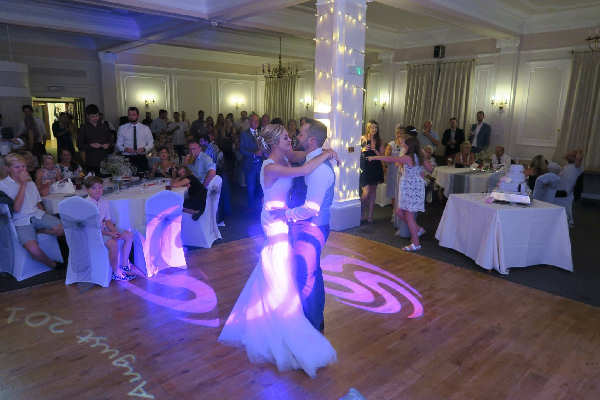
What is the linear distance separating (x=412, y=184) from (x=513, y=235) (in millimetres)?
1230

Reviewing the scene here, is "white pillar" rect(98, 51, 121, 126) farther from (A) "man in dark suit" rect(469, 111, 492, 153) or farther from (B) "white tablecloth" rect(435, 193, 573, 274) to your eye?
(B) "white tablecloth" rect(435, 193, 573, 274)

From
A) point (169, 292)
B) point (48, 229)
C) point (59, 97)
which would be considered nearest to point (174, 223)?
point (169, 292)

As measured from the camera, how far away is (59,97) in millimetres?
10977

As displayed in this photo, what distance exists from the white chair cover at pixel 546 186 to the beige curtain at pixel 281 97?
30.8 feet

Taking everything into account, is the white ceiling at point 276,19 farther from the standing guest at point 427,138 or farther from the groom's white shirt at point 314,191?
the groom's white shirt at point 314,191

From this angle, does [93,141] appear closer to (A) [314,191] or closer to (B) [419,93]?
(A) [314,191]

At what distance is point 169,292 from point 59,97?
9717 mm

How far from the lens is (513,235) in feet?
13.9

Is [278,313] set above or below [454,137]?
below

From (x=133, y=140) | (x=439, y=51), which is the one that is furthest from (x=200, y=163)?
(x=439, y=51)

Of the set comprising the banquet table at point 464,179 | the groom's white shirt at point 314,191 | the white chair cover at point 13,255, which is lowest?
the white chair cover at point 13,255

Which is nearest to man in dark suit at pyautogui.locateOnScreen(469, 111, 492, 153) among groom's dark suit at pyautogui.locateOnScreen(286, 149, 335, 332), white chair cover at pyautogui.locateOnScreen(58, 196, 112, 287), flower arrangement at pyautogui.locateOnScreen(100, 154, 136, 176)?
flower arrangement at pyautogui.locateOnScreen(100, 154, 136, 176)

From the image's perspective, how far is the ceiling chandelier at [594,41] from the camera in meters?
7.51

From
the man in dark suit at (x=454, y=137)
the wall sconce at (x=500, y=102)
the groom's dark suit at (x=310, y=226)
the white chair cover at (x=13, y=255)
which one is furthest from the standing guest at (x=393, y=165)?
the white chair cover at (x=13, y=255)
